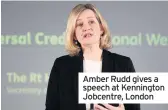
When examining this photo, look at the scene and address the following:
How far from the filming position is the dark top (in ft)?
8.05

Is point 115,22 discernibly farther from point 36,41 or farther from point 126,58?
point 36,41

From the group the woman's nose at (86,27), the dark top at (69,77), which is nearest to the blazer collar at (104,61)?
the dark top at (69,77)

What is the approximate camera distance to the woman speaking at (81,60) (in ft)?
8.06

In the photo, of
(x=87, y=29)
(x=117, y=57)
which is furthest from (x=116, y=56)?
(x=87, y=29)

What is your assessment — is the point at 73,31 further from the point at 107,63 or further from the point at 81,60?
the point at 107,63

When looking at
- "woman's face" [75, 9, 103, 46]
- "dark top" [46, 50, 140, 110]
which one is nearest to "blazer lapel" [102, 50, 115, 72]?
"dark top" [46, 50, 140, 110]

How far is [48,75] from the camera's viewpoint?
2.52 m

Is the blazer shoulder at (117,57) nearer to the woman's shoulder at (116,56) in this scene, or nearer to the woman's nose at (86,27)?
the woman's shoulder at (116,56)

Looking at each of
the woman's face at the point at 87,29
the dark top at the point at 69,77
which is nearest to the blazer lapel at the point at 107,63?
the dark top at the point at 69,77
